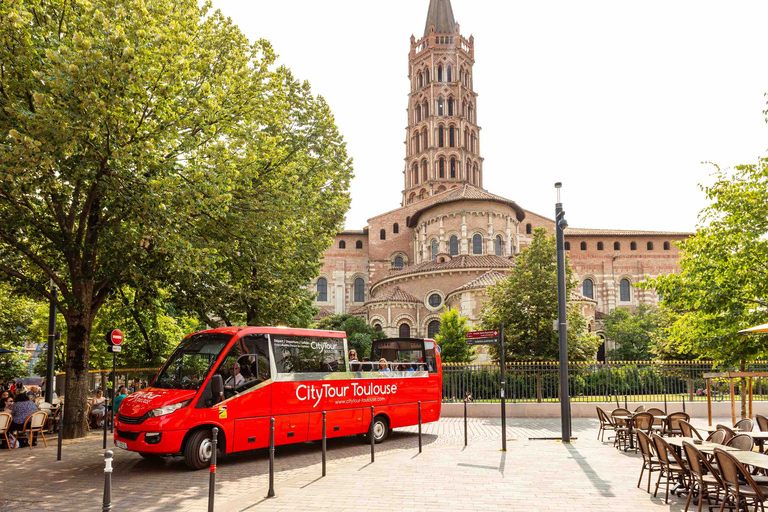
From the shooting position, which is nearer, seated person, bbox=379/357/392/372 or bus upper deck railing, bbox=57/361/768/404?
seated person, bbox=379/357/392/372

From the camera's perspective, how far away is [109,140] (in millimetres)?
11289

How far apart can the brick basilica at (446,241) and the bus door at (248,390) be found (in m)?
22.8

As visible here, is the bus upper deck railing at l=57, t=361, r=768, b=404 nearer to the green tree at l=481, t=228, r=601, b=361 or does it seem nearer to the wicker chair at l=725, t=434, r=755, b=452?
the green tree at l=481, t=228, r=601, b=361

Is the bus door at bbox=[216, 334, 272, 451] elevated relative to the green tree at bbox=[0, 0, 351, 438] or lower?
lower

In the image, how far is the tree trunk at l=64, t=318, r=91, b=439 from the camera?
14.8 meters

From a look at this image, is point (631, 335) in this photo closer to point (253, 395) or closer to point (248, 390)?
point (253, 395)

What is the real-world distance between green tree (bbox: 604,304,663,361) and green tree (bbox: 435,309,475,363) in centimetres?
1918

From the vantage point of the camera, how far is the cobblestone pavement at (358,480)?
7828 mm

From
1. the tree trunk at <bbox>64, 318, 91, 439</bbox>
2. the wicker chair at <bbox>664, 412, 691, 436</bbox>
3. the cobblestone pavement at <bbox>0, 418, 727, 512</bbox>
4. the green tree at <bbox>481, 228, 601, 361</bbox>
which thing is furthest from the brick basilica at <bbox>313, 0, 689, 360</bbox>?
the tree trunk at <bbox>64, 318, 91, 439</bbox>

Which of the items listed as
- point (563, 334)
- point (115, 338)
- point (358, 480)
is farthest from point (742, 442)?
point (115, 338)

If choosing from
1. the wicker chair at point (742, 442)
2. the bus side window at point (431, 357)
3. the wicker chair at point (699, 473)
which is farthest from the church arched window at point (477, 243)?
the wicker chair at point (699, 473)

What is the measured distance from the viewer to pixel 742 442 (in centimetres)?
891

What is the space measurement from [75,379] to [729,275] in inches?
695

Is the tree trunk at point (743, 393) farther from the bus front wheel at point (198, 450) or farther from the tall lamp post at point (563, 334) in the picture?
the bus front wheel at point (198, 450)
